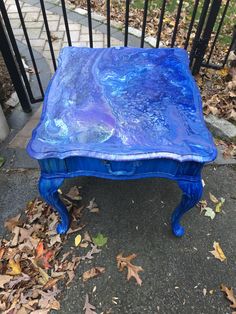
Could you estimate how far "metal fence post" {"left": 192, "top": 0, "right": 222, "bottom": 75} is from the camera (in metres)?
2.75

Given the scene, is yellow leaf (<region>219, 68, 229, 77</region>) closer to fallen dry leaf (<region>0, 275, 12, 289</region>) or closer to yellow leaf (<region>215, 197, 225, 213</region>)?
yellow leaf (<region>215, 197, 225, 213</region>)

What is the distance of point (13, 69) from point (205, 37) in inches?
75.8

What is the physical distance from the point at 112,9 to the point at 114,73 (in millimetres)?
3205

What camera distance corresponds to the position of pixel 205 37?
3014mm

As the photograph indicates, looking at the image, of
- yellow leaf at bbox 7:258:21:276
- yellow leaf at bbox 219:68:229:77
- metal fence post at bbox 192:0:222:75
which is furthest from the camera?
yellow leaf at bbox 219:68:229:77

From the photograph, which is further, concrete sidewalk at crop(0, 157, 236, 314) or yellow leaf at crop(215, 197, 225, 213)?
yellow leaf at crop(215, 197, 225, 213)

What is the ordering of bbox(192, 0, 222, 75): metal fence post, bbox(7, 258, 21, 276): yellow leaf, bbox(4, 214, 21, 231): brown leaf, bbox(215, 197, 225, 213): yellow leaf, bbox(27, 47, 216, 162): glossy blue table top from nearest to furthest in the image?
bbox(27, 47, 216, 162): glossy blue table top < bbox(7, 258, 21, 276): yellow leaf < bbox(4, 214, 21, 231): brown leaf < bbox(215, 197, 225, 213): yellow leaf < bbox(192, 0, 222, 75): metal fence post

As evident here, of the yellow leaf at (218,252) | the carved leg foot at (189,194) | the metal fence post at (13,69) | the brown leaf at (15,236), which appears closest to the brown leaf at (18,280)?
the brown leaf at (15,236)

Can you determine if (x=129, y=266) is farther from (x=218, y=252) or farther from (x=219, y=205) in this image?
(x=219, y=205)

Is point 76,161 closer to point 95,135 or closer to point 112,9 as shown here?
point 95,135

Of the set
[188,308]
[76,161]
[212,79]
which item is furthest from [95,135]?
[212,79]

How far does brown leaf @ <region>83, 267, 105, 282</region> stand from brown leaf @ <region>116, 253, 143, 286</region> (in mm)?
132

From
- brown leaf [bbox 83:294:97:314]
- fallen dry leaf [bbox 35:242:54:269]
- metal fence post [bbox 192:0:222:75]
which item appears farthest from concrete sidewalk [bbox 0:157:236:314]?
metal fence post [bbox 192:0:222:75]

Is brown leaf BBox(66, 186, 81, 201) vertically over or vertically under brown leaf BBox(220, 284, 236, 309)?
over
